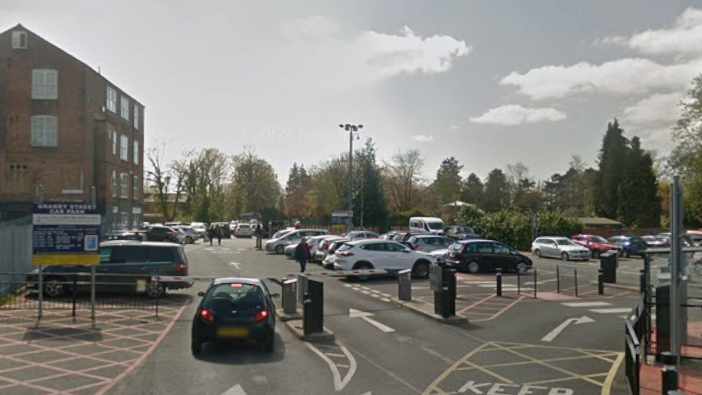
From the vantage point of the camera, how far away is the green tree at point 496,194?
279 ft

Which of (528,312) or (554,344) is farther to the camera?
(528,312)

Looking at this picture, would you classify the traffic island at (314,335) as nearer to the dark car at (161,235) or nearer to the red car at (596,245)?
the dark car at (161,235)

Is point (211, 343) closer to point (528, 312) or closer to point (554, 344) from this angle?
point (554, 344)

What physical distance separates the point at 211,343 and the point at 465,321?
6.52 meters

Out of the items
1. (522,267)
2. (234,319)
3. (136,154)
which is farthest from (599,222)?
(234,319)

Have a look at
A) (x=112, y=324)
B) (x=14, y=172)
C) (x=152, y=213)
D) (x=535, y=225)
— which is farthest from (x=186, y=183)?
(x=112, y=324)

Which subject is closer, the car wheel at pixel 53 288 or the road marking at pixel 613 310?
the road marking at pixel 613 310

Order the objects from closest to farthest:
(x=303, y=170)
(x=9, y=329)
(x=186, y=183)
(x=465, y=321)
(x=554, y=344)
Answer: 1. (x=554, y=344)
2. (x=9, y=329)
3. (x=465, y=321)
4. (x=186, y=183)
5. (x=303, y=170)

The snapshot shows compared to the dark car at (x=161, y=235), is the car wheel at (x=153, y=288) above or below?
below

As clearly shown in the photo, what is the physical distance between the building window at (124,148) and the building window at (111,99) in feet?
9.65

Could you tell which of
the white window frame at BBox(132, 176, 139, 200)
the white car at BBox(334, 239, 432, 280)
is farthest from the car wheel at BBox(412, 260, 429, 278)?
the white window frame at BBox(132, 176, 139, 200)

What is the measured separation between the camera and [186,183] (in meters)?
81.8

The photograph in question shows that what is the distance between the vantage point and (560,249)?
40.8 metres

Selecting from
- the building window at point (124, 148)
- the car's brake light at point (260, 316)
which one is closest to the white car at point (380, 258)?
the car's brake light at point (260, 316)
